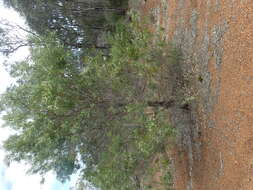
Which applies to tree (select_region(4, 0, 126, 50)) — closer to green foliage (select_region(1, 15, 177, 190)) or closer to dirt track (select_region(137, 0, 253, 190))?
green foliage (select_region(1, 15, 177, 190))

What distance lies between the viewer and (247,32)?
571cm

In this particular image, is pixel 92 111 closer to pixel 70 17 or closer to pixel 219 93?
pixel 219 93

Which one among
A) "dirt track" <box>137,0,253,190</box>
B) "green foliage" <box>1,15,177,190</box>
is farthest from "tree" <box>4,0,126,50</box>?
"dirt track" <box>137,0,253,190</box>

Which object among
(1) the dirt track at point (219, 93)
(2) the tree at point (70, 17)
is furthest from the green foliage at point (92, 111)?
(2) the tree at point (70, 17)

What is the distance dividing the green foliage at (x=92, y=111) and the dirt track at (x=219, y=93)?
2.49 feet

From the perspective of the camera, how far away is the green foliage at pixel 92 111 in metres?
7.12

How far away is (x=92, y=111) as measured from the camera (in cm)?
745

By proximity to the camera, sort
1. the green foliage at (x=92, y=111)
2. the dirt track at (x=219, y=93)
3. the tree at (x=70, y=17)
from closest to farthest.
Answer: the dirt track at (x=219, y=93) → the green foliage at (x=92, y=111) → the tree at (x=70, y=17)

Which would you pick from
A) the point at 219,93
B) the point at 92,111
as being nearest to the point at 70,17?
the point at 92,111

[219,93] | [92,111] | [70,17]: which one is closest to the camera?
[219,93]

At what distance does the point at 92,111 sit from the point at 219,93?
2711 mm

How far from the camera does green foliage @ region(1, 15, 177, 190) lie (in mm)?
7121

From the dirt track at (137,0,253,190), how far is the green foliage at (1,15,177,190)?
758mm

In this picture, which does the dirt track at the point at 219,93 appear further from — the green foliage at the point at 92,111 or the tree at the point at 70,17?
the tree at the point at 70,17
